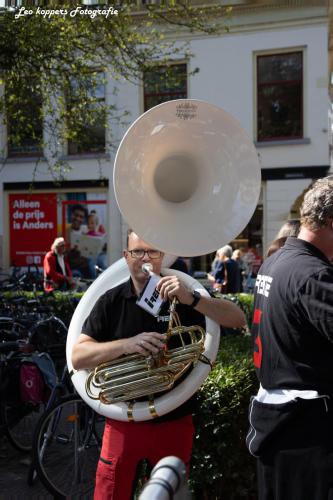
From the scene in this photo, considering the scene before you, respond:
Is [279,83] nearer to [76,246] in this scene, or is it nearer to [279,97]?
[279,97]

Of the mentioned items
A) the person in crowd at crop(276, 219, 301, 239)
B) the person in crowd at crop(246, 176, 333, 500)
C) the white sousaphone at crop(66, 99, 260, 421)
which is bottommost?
the person in crowd at crop(246, 176, 333, 500)

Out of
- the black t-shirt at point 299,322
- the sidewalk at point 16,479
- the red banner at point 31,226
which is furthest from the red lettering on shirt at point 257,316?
the red banner at point 31,226

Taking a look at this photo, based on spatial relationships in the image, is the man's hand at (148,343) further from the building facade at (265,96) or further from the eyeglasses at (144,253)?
the building facade at (265,96)

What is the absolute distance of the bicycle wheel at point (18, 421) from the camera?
4297mm

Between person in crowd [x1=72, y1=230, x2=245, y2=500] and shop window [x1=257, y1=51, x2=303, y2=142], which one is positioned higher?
shop window [x1=257, y1=51, x2=303, y2=142]

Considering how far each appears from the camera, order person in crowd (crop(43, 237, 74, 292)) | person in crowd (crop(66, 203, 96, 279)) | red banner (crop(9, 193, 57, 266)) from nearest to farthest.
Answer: person in crowd (crop(43, 237, 74, 292))
person in crowd (crop(66, 203, 96, 279))
red banner (crop(9, 193, 57, 266))

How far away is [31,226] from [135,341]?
1486cm

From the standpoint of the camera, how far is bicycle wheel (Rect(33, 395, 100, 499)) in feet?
11.7

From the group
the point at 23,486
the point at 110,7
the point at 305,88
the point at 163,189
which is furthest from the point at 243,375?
the point at 305,88

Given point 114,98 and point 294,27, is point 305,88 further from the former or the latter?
point 114,98

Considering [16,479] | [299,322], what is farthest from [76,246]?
[299,322]

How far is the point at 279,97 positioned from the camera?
15.0 meters

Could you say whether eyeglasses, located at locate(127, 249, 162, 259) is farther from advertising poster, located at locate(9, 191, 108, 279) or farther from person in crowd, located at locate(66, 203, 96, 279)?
person in crowd, located at locate(66, 203, 96, 279)

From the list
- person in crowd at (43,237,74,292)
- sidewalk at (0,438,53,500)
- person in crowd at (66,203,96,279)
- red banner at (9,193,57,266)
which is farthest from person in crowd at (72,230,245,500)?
red banner at (9,193,57,266)
